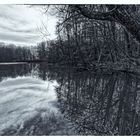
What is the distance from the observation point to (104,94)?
7.99 feet

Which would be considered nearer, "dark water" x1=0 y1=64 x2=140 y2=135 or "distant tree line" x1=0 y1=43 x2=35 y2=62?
"dark water" x1=0 y1=64 x2=140 y2=135

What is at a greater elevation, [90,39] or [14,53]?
[90,39]

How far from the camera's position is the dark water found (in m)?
1.79

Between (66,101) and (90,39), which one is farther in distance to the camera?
(90,39)

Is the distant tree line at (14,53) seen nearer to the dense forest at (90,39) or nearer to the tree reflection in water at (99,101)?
the dense forest at (90,39)

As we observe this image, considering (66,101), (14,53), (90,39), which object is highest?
(90,39)

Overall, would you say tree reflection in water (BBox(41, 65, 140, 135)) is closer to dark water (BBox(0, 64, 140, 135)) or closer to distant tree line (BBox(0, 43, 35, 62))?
dark water (BBox(0, 64, 140, 135))

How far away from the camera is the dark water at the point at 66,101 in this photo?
1.79 m

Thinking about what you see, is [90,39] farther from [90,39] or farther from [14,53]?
[14,53]

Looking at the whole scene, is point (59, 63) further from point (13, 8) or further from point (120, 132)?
point (120, 132)

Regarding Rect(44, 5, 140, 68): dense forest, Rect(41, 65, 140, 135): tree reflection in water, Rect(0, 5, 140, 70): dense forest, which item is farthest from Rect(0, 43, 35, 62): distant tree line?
Rect(41, 65, 140, 135): tree reflection in water

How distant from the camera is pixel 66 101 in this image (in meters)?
2.23

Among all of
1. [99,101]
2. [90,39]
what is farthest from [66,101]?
[90,39]

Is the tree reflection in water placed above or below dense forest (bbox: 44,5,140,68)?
below
